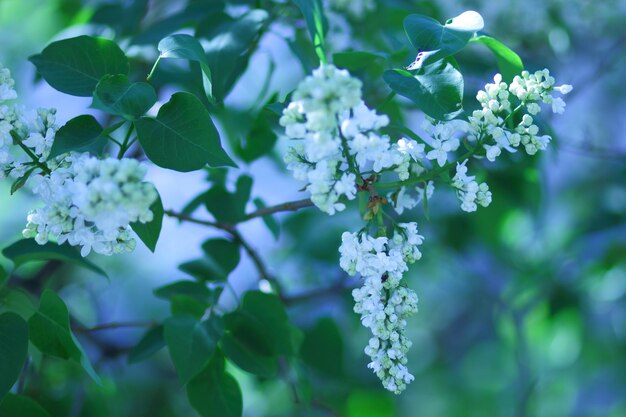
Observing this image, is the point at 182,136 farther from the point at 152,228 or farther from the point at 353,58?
the point at 353,58

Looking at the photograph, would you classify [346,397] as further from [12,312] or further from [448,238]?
[12,312]

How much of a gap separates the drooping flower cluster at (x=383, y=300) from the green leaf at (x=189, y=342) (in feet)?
0.81

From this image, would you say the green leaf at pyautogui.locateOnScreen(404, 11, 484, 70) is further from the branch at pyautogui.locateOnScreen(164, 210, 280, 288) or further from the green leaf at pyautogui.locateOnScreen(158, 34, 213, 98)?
the branch at pyautogui.locateOnScreen(164, 210, 280, 288)

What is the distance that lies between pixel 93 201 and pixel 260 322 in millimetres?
461

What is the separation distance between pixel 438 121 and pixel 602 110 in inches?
100

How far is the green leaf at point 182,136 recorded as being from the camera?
0.78 meters

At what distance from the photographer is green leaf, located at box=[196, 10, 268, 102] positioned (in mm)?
958

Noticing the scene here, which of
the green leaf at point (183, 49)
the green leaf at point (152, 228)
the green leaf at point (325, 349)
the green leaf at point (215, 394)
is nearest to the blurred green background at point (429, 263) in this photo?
the green leaf at point (325, 349)

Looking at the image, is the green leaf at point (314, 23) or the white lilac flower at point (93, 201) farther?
the green leaf at point (314, 23)

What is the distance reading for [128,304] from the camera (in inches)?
96.3

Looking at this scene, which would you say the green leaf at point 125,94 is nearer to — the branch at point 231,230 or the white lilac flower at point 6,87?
the white lilac flower at point 6,87

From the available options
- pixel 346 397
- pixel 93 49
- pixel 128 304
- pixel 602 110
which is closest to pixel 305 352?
pixel 346 397

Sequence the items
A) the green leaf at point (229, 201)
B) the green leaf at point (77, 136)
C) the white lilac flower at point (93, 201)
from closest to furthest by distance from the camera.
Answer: the white lilac flower at point (93, 201) → the green leaf at point (77, 136) → the green leaf at point (229, 201)

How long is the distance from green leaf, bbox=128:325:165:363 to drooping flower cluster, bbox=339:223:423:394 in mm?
389
